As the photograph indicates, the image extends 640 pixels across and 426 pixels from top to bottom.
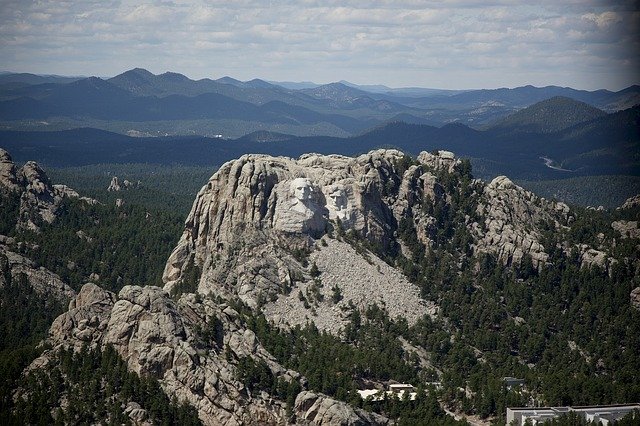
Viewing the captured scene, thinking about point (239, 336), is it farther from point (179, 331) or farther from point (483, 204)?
point (483, 204)

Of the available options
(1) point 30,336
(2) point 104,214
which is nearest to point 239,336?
(1) point 30,336

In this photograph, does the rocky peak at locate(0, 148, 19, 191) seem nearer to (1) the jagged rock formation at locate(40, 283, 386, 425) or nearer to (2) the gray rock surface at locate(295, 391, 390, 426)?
(1) the jagged rock formation at locate(40, 283, 386, 425)

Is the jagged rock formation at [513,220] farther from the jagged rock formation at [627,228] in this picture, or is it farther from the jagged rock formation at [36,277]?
the jagged rock formation at [36,277]

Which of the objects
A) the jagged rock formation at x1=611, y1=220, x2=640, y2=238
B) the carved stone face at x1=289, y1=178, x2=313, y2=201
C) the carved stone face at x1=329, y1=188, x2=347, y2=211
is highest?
the carved stone face at x1=289, y1=178, x2=313, y2=201

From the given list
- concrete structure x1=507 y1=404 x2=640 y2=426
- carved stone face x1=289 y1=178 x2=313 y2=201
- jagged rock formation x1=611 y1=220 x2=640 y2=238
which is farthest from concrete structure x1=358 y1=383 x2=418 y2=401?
jagged rock formation x1=611 y1=220 x2=640 y2=238

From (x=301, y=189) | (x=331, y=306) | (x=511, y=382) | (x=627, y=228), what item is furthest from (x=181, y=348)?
(x=627, y=228)
